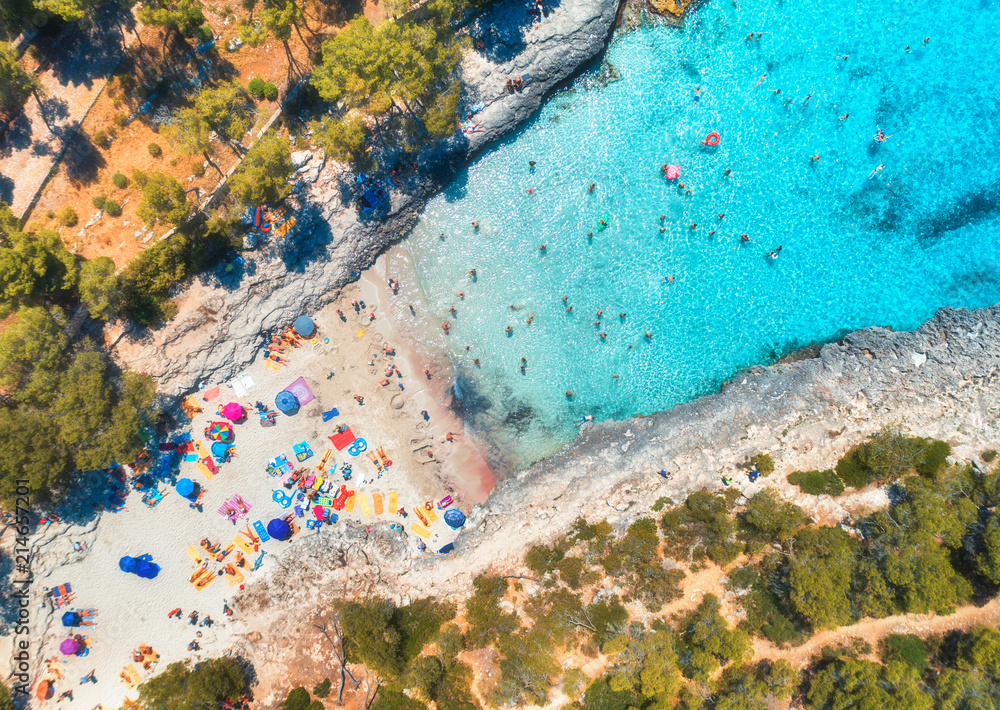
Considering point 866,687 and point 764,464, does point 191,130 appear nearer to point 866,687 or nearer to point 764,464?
point 764,464

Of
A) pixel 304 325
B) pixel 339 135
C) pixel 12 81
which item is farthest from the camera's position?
pixel 304 325

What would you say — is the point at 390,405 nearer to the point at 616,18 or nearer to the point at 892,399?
the point at 616,18

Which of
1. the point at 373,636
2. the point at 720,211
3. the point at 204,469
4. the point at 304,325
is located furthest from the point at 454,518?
the point at 720,211

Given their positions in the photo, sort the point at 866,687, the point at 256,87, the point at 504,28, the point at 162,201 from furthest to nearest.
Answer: the point at 504,28 → the point at 256,87 → the point at 162,201 → the point at 866,687

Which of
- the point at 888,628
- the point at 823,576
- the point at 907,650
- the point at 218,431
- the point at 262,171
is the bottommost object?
the point at 907,650

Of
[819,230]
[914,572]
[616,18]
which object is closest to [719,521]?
[914,572]
